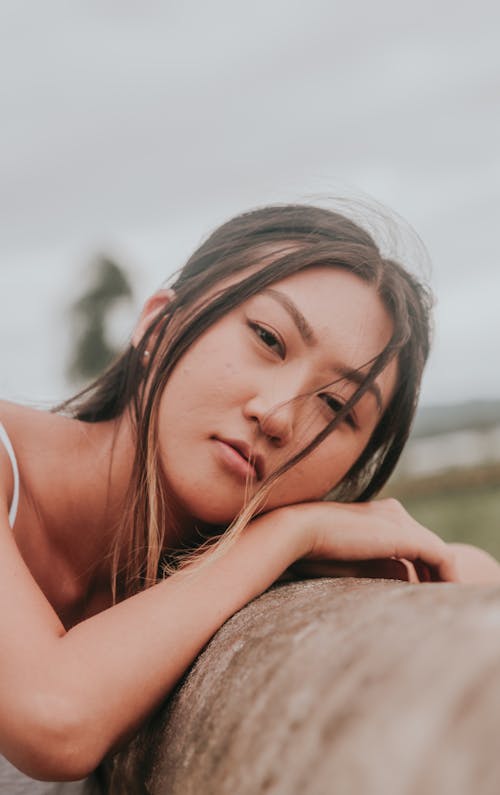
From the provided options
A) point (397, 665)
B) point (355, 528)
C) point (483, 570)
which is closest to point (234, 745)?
point (397, 665)

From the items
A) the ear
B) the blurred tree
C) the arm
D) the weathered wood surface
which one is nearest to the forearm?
the arm

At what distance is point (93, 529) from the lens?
273 centimetres

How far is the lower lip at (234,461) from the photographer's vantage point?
223 centimetres

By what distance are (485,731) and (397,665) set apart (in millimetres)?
160

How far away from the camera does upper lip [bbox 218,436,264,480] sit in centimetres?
223

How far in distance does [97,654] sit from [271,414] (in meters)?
0.82

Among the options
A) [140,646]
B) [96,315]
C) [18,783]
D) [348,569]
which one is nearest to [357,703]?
[140,646]

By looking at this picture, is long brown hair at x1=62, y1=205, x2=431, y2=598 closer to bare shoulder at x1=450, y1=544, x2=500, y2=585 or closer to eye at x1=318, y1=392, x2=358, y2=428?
eye at x1=318, y1=392, x2=358, y2=428

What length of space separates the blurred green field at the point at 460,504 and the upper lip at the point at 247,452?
580cm

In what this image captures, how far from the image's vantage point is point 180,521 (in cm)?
274

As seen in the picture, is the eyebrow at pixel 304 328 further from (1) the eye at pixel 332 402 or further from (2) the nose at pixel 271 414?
(2) the nose at pixel 271 414

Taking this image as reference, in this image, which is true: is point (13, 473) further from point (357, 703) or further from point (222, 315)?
point (357, 703)

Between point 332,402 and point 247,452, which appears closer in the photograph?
point 247,452

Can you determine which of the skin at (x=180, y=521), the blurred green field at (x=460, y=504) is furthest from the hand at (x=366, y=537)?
the blurred green field at (x=460, y=504)
